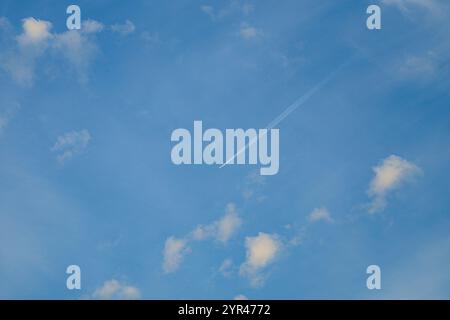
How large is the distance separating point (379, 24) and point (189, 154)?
5373 millimetres

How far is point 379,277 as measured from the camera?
40.1 ft
